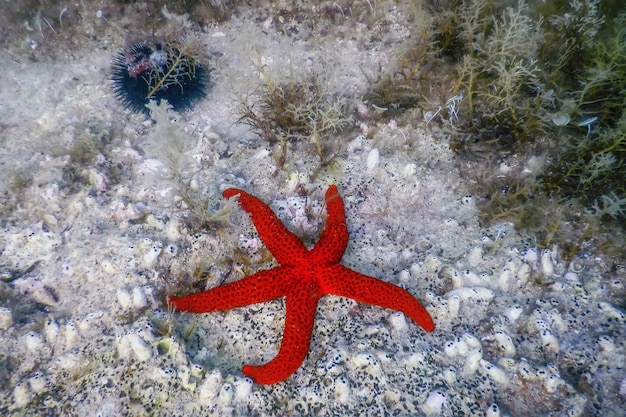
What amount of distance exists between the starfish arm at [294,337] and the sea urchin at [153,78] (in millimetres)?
2434

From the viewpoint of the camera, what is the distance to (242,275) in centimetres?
340

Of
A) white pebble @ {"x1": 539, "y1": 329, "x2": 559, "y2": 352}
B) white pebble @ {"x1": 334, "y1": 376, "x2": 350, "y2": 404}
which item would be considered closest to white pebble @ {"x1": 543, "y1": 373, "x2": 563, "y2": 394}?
white pebble @ {"x1": 539, "y1": 329, "x2": 559, "y2": 352}

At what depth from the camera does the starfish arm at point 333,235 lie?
3.11 metres

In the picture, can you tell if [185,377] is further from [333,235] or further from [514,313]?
[514,313]

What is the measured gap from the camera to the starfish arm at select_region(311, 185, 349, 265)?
3107mm

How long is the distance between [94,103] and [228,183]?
201cm

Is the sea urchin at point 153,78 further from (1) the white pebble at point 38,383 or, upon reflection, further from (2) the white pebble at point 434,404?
(2) the white pebble at point 434,404

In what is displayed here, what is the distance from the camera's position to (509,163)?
13.1ft

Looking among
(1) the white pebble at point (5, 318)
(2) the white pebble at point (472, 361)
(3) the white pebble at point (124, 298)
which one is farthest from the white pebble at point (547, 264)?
(1) the white pebble at point (5, 318)

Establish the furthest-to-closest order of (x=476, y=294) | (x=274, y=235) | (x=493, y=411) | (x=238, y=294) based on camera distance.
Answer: (x=476, y=294)
(x=274, y=235)
(x=238, y=294)
(x=493, y=411)

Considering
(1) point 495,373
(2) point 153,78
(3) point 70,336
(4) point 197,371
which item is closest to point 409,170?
(1) point 495,373

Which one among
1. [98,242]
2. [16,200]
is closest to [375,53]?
[98,242]

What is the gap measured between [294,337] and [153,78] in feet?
9.65

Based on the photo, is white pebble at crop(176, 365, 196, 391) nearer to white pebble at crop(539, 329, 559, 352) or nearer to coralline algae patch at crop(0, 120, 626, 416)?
coralline algae patch at crop(0, 120, 626, 416)
